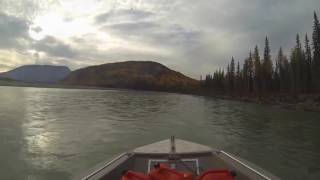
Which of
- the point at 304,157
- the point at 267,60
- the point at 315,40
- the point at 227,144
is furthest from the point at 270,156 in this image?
the point at 267,60

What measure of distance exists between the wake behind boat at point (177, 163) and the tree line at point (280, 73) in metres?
67.0

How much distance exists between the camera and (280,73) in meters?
88.2

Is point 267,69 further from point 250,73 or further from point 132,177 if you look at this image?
point 132,177

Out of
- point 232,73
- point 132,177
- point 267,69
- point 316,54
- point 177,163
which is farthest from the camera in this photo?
point 232,73

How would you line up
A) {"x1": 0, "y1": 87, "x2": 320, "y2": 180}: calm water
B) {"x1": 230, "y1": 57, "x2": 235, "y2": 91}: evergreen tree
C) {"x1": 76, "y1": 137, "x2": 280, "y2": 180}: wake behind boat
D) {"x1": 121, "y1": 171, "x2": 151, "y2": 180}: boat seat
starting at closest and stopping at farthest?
1. {"x1": 121, "y1": 171, "x2": 151, "y2": 180}: boat seat
2. {"x1": 76, "y1": 137, "x2": 280, "y2": 180}: wake behind boat
3. {"x1": 0, "y1": 87, "x2": 320, "y2": 180}: calm water
4. {"x1": 230, "y1": 57, "x2": 235, "y2": 91}: evergreen tree

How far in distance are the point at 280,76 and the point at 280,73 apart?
951 millimetres

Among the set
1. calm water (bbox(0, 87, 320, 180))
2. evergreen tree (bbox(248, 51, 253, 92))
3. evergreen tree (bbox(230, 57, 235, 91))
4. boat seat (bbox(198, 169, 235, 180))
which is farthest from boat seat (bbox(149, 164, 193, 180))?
evergreen tree (bbox(230, 57, 235, 91))

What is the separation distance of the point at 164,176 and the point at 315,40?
2781 inches

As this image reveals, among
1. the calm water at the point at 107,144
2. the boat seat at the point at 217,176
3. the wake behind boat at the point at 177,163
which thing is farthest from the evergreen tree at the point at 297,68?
the boat seat at the point at 217,176

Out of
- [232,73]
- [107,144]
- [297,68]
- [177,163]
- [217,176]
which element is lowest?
[107,144]

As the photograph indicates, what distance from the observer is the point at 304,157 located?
14281 millimetres

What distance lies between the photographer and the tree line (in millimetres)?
69625

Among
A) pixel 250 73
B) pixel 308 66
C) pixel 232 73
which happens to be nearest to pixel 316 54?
pixel 308 66

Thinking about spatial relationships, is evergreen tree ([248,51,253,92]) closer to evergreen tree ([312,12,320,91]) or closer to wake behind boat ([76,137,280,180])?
evergreen tree ([312,12,320,91])
